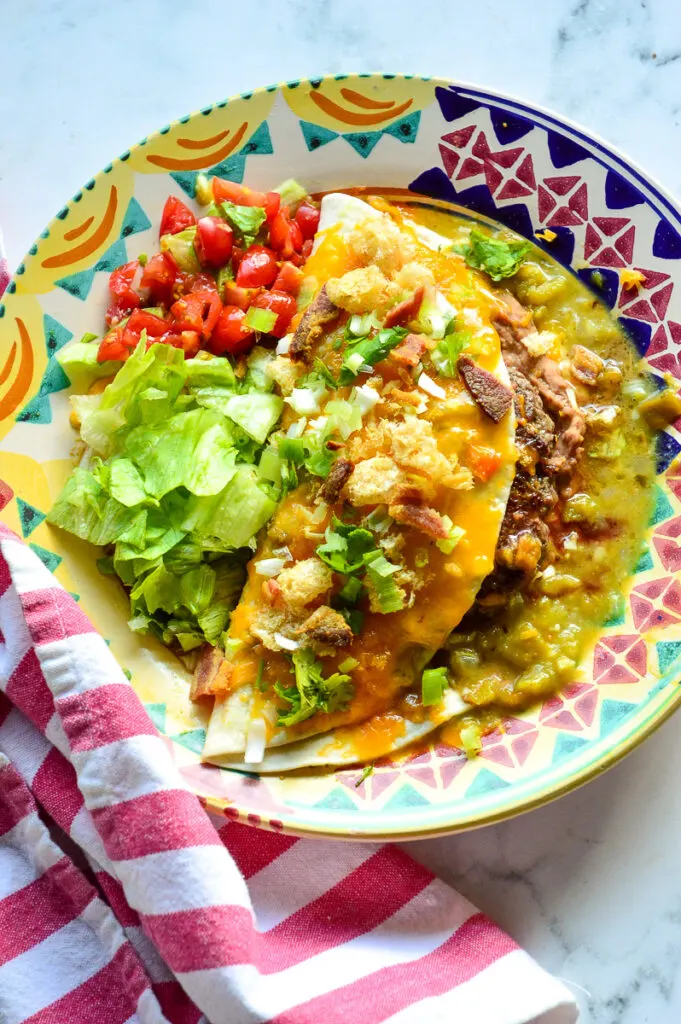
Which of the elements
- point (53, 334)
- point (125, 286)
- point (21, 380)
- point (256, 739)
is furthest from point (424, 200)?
point (256, 739)

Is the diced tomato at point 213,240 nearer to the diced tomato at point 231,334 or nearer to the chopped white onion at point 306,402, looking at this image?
the diced tomato at point 231,334

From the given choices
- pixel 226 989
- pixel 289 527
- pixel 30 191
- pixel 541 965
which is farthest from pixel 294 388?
pixel 541 965

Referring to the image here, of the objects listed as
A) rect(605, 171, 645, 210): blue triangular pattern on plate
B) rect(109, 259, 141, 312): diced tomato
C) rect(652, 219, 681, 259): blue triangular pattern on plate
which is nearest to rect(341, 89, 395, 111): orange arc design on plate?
rect(605, 171, 645, 210): blue triangular pattern on plate

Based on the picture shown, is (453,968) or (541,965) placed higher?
(453,968)

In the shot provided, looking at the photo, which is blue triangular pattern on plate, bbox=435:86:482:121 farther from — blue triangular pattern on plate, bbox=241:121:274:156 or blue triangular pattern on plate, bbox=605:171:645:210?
blue triangular pattern on plate, bbox=241:121:274:156

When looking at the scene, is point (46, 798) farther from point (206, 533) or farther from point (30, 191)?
point (30, 191)

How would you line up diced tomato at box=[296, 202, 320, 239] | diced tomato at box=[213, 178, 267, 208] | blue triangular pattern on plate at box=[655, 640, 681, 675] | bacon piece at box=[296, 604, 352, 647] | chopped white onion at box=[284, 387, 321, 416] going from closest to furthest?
bacon piece at box=[296, 604, 352, 647], blue triangular pattern on plate at box=[655, 640, 681, 675], chopped white onion at box=[284, 387, 321, 416], diced tomato at box=[213, 178, 267, 208], diced tomato at box=[296, 202, 320, 239]
